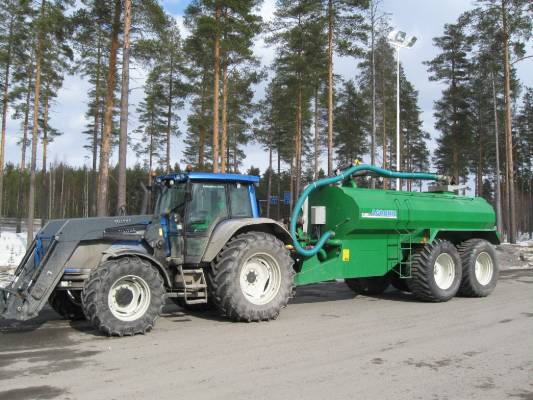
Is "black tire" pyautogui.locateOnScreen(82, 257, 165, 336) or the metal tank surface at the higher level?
the metal tank surface

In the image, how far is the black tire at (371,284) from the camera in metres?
11.6

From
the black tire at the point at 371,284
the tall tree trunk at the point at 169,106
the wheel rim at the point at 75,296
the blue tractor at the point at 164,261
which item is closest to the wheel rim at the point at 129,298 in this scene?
the blue tractor at the point at 164,261

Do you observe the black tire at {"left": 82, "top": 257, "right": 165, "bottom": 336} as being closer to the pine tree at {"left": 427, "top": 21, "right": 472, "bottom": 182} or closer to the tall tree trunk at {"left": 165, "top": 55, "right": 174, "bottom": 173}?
the tall tree trunk at {"left": 165, "top": 55, "right": 174, "bottom": 173}

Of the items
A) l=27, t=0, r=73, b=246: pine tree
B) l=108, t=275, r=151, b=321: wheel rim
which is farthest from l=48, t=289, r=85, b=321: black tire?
l=27, t=0, r=73, b=246: pine tree

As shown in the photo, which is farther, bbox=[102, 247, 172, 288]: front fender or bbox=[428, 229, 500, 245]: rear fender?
bbox=[428, 229, 500, 245]: rear fender

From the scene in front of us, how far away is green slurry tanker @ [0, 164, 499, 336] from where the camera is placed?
22.9 ft

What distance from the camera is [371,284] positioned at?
11656 millimetres

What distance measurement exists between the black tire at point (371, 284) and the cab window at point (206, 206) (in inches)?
184

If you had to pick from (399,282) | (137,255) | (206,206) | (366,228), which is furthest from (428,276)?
(137,255)

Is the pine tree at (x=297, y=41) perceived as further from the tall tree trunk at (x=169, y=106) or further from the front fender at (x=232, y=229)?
the front fender at (x=232, y=229)

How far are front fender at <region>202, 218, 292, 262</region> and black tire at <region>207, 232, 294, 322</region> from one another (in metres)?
0.15

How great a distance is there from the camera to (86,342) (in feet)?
22.0

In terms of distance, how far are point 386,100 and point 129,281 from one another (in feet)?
111

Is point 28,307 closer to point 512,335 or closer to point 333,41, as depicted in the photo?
point 512,335
